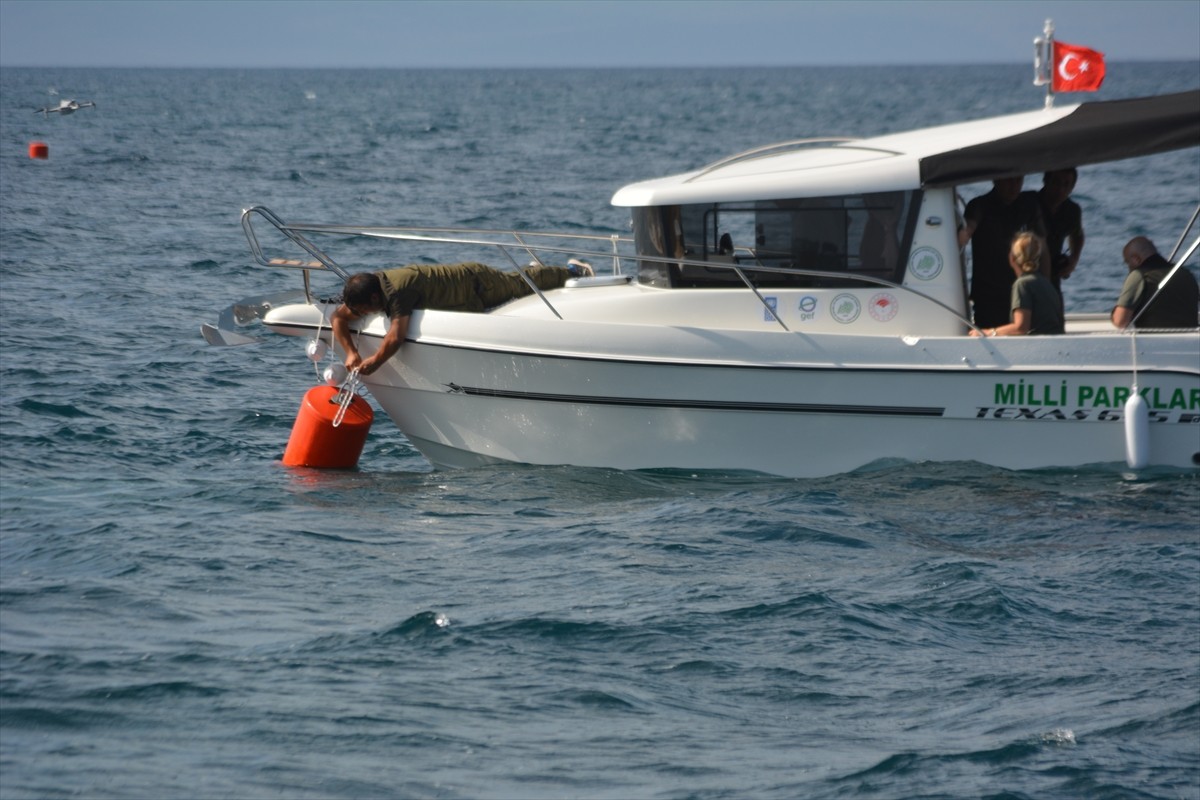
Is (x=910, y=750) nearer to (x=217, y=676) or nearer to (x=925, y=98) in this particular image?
(x=217, y=676)

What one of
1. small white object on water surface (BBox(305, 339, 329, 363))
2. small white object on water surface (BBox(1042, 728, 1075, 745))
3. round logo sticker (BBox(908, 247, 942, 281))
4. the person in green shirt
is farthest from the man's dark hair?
small white object on water surface (BBox(1042, 728, 1075, 745))

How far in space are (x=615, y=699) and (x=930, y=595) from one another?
6.69ft

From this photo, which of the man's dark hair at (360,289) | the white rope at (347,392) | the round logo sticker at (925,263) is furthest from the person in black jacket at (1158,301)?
the white rope at (347,392)

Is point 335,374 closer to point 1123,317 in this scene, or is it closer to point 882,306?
point 882,306

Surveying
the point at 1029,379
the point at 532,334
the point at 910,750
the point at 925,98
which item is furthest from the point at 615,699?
the point at 925,98

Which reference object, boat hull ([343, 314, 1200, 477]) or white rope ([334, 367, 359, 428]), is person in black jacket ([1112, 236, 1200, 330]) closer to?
boat hull ([343, 314, 1200, 477])

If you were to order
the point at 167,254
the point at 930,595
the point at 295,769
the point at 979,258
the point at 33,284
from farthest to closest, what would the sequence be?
the point at 167,254
the point at 33,284
the point at 979,258
the point at 930,595
the point at 295,769

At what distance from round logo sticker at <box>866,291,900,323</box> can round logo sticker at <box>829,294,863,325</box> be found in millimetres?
78

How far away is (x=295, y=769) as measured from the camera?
5227 millimetres

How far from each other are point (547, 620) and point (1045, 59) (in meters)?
6.09

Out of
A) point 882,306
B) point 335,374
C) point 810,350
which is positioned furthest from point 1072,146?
point 335,374

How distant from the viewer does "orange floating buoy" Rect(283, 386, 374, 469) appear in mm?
9219

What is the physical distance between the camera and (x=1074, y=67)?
10.2 metres

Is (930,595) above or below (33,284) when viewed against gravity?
below
